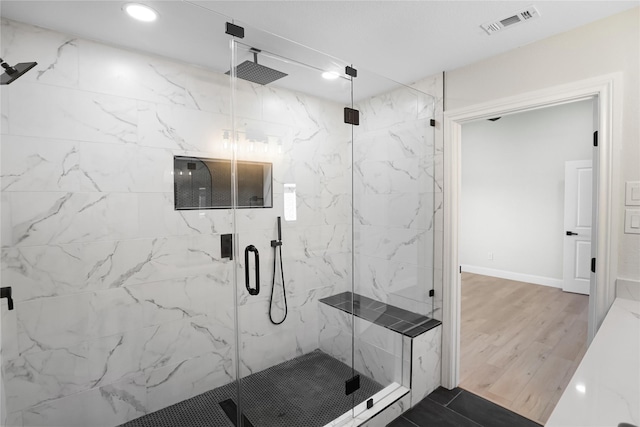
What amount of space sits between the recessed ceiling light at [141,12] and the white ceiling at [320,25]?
4cm

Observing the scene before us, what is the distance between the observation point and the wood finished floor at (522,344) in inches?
93.9

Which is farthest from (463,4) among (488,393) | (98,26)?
(488,393)

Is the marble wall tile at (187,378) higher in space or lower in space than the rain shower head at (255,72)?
lower

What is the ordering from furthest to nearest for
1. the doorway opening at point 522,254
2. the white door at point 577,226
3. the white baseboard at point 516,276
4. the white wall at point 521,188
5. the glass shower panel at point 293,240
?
the white baseboard at point 516,276
the white wall at point 521,188
the white door at point 577,226
the doorway opening at point 522,254
the glass shower panel at point 293,240

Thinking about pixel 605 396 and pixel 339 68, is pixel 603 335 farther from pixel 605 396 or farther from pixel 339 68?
pixel 339 68

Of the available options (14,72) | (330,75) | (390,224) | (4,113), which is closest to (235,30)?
(330,75)

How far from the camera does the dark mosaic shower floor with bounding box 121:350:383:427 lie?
1950 millimetres

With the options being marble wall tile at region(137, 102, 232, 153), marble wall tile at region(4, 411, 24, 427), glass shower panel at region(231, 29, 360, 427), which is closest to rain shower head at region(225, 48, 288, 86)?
glass shower panel at region(231, 29, 360, 427)

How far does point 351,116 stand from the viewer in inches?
86.0

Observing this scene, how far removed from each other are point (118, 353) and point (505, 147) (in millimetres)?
6086

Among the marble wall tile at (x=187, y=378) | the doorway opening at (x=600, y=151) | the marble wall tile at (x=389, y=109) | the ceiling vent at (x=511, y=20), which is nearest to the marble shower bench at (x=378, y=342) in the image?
the marble wall tile at (x=187, y=378)

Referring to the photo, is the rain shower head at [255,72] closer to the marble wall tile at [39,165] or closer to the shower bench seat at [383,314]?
the marble wall tile at [39,165]

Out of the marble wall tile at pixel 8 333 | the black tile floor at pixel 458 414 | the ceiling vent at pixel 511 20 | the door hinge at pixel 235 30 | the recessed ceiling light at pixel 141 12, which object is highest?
the ceiling vent at pixel 511 20

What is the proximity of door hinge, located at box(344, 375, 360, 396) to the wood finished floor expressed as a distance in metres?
1.00
